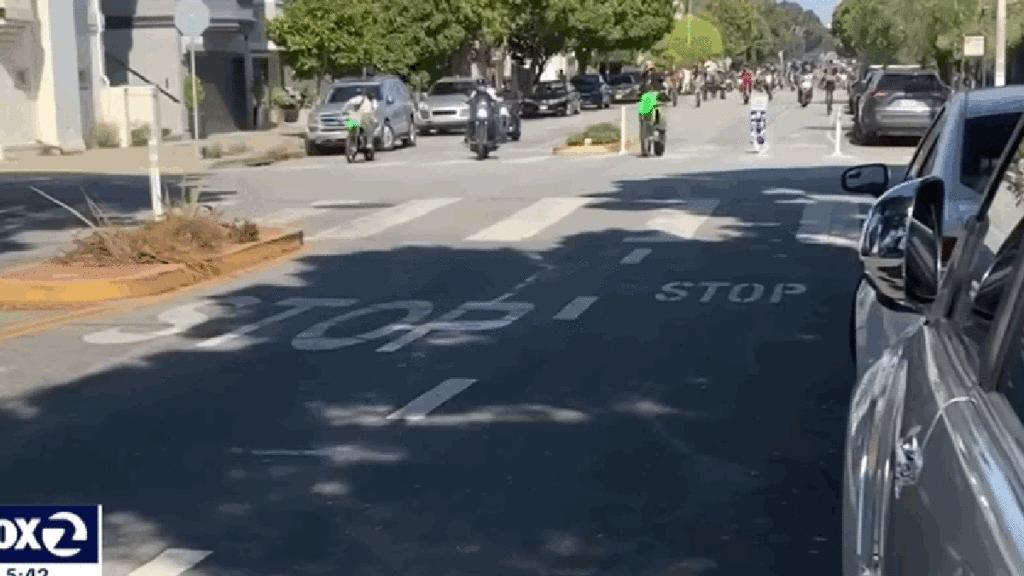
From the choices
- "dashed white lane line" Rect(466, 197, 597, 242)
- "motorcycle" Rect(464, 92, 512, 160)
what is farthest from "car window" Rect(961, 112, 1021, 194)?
"motorcycle" Rect(464, 92, 512, 160)

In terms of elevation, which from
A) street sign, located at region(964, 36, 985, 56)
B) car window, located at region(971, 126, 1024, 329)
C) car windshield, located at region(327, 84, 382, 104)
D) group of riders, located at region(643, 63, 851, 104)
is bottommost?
group of riders, located at region(643, 63, 851, 104)

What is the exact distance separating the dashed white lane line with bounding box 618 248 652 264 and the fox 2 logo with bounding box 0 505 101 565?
9513 millimetres

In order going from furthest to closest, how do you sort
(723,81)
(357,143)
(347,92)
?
(723,81) → (347,92) → (357,143)

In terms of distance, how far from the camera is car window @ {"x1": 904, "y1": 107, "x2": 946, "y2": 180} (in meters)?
8.20

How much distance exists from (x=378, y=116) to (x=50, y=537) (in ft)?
104

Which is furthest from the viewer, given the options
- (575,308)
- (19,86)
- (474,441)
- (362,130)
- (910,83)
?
(19,86)

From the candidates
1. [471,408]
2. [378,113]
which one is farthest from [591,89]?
[471,408]

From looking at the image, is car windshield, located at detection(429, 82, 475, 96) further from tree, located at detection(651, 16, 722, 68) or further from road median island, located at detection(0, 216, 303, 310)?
tree, located at detection(651, 16, 722, 68)

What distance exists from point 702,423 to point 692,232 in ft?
31.3

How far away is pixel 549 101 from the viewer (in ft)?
198

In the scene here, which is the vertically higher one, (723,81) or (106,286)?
(106,286)

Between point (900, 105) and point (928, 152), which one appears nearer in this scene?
point (928, 152)

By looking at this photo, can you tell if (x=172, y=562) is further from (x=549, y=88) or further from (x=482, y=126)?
(x=549, y=88)

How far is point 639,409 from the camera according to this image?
8.78m
